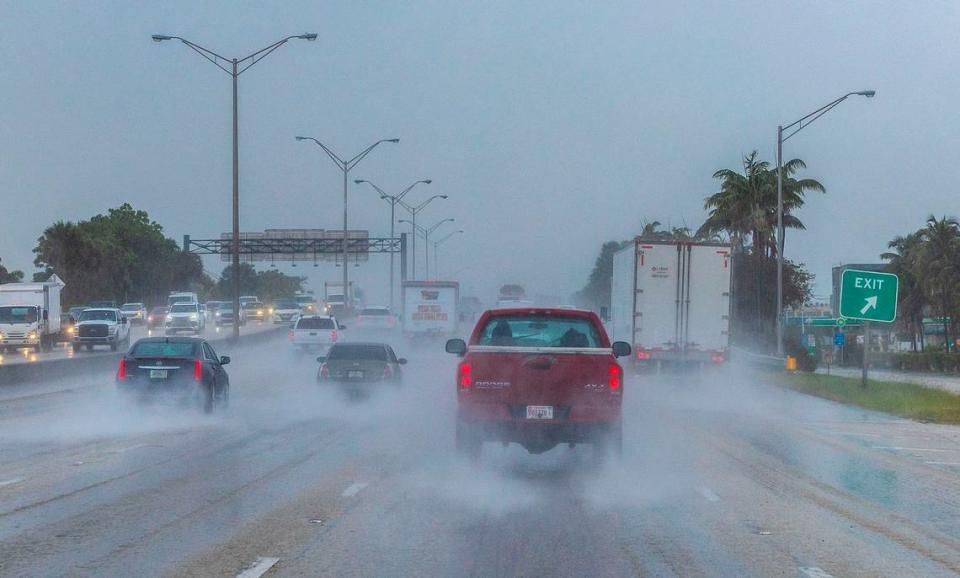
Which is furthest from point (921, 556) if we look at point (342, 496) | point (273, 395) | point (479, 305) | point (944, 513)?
point (479, 305)

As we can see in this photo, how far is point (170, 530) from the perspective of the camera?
11258mm

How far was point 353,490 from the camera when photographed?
14.1 m

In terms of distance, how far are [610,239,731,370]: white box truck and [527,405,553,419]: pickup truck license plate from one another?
19.6m

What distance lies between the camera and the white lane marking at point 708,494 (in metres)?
13.7

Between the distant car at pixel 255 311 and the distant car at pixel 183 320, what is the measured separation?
27858 mm

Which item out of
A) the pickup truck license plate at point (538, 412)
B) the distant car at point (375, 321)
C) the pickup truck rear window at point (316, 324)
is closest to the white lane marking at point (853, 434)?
the pickup truck license plate at point (538, 412)

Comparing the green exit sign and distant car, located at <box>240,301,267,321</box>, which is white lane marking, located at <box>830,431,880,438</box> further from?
distant car, located at <box>240,301,267,321</box>

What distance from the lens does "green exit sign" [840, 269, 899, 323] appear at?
31531mm

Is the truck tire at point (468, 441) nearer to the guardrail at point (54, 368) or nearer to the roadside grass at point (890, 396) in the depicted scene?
the roadside grass at point (890, 396)

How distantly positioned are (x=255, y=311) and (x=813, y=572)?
3721 inches

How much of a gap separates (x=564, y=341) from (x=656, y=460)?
10.1 ft

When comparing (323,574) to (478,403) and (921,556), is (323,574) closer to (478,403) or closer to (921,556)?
(921,556)

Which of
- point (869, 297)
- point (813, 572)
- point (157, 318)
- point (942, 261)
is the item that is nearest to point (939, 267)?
point (942, 261)

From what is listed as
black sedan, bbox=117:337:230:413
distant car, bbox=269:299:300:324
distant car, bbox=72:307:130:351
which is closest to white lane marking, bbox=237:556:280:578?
black sedan, bbox=117:337:230:413
